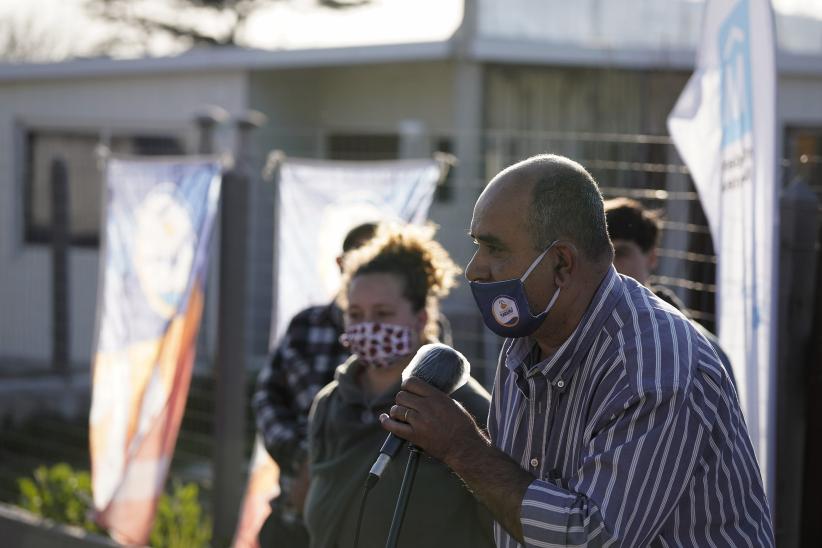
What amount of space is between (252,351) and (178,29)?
21.0 metres

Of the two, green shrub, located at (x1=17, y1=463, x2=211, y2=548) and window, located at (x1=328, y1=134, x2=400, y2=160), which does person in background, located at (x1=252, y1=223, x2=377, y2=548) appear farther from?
window, located at (x1=328, y1=134, x2=400, y2=160)

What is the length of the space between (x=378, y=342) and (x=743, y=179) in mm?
1297

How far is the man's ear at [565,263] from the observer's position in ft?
9.37

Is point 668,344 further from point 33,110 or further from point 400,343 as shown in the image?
point 33,110

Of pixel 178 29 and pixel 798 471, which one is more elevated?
pixel 178 29

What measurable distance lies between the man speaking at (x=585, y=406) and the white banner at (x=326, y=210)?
3144mm

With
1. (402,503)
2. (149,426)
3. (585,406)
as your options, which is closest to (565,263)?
(585,406)

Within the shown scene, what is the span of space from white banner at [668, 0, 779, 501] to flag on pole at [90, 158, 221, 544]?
315 cm

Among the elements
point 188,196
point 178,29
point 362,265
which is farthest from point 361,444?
point 178,29

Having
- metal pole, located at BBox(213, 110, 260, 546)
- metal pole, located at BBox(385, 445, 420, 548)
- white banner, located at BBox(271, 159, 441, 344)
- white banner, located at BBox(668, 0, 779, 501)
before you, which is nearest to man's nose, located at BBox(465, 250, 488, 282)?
metal pole, located at BBox(385, 445, 420, 548)

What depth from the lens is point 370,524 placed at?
154 inches

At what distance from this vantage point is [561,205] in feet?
9.37

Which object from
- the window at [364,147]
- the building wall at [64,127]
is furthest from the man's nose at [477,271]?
the window at [364,147]

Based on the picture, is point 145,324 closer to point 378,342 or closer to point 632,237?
point 378,342
